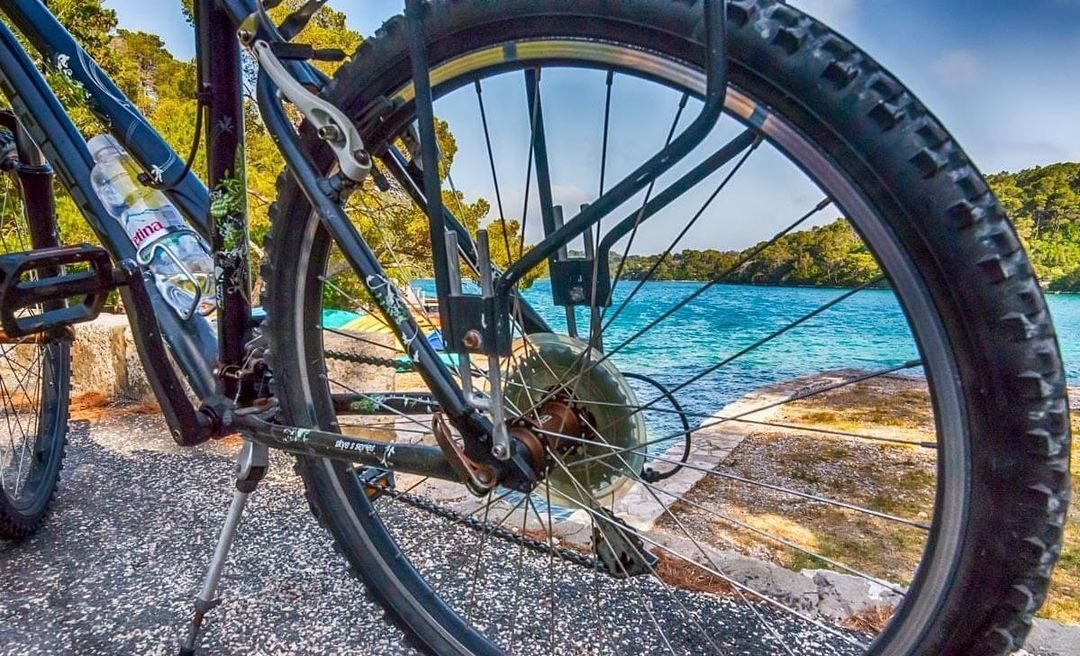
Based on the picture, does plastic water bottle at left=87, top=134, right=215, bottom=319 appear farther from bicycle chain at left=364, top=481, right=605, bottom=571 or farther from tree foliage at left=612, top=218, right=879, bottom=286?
tree foliage at left=612, top=218, right=879, bottom=286

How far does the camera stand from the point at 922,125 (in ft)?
1.69

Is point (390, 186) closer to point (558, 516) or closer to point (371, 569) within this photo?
point (371, 569)

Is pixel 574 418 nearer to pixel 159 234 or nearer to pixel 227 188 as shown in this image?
pixel 227 188

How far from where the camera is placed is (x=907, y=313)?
54 centimetres

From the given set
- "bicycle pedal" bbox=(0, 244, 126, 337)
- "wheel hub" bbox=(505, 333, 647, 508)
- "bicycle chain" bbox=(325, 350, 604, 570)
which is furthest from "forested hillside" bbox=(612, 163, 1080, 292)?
"bicycle pedal" bbox=(0, 244, 126, 337)

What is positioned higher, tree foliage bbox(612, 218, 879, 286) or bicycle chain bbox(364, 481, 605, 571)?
tree foliage bbox(612, 218, 879, 286)

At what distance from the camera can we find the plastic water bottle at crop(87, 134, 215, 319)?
103 centimetres

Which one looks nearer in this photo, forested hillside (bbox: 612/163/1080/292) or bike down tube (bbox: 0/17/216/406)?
forested hillside (bbox: 612/163/1080/292)

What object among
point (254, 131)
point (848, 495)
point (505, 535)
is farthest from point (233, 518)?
point (848, 495)

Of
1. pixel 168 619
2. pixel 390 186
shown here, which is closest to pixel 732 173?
pixel 390 186

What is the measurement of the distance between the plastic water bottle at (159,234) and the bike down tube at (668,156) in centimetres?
57

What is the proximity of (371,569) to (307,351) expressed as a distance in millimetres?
313

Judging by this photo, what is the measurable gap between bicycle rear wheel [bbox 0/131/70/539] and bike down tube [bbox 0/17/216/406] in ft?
1.40

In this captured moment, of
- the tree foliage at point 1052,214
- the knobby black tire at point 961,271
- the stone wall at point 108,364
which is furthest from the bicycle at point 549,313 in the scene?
the tree foliage at point 1052,214
